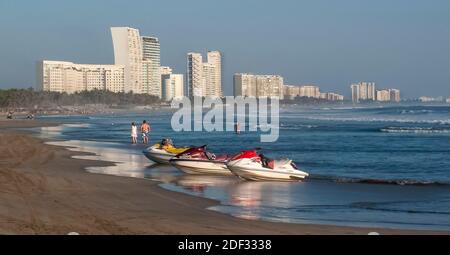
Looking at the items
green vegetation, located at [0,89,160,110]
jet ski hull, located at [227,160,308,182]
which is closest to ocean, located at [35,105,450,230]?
jet ski hull, located at [227,160,308,182]

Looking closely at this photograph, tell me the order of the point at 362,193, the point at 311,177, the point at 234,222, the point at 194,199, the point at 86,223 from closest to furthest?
the point at 86,223 → the point at 234,222 → the point at 194,199 → the point at 362,193 → the point at 311,177

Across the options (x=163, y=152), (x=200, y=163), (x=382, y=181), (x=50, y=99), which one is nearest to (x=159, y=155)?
(x=163, y=152)

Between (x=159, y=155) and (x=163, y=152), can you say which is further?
(x=159, y=155)

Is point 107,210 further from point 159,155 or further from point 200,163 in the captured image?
point 159,155

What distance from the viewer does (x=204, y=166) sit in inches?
802

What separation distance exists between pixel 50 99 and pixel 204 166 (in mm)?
161246

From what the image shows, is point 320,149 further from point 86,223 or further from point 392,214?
point 86,223

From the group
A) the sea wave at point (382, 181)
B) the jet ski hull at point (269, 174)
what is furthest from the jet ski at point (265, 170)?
the sea wave at point (382, 181)

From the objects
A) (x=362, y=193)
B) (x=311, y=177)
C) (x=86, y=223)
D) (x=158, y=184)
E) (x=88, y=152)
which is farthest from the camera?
(x=88, y=152)

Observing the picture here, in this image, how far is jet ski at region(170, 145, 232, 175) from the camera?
20.3 m

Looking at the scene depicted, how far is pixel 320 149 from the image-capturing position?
31781mm

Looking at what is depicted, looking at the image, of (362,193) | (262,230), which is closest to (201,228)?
(262,230)
